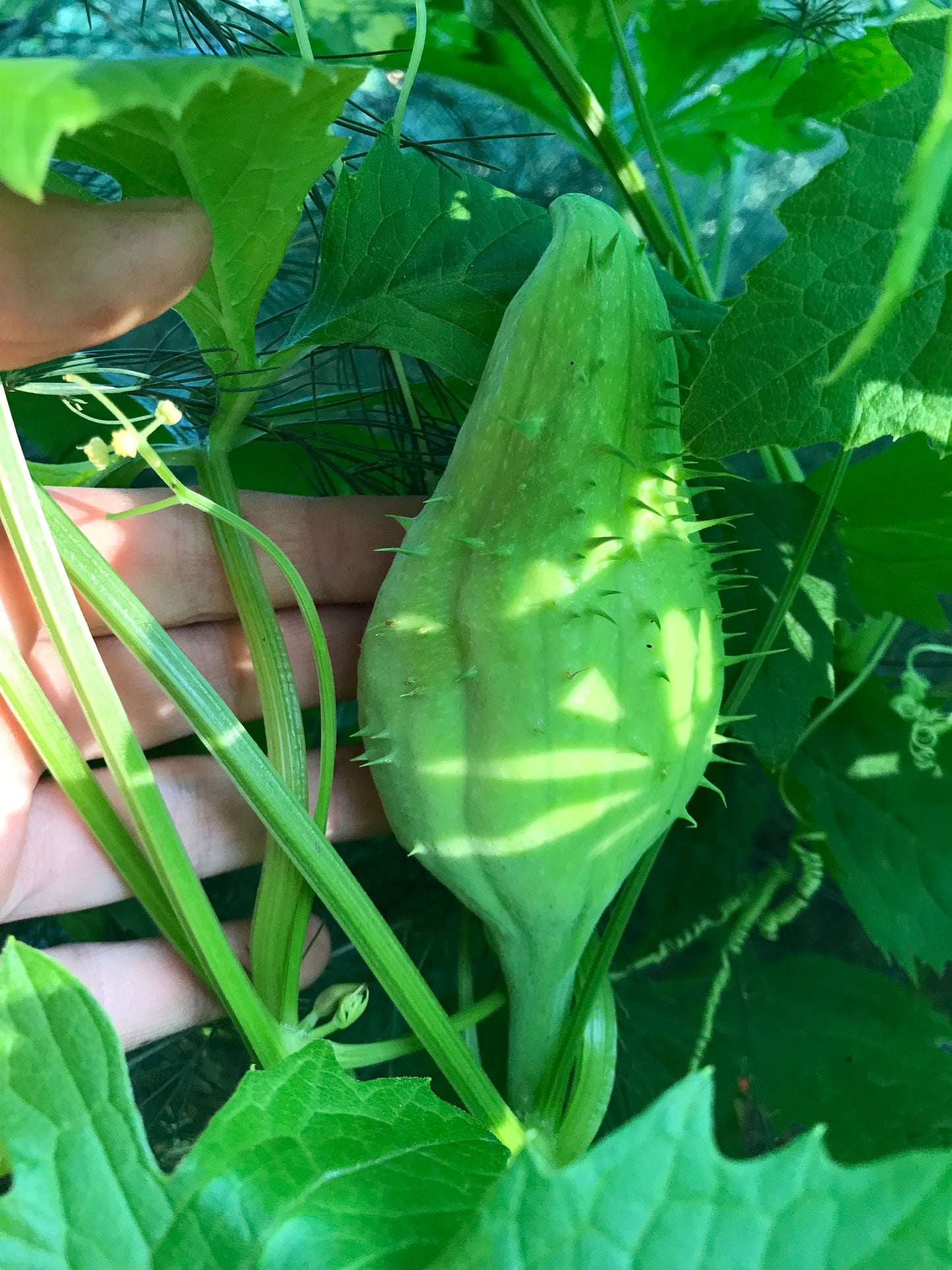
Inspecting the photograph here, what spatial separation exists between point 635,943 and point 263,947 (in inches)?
15.5

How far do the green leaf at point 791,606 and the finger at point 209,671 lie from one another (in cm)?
26

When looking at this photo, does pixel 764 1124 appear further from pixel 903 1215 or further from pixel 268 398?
pixel 268 398

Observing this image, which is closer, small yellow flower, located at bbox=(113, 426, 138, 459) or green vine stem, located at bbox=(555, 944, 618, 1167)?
small yellow flower, located at bbox=(113, 426, 138, 459)

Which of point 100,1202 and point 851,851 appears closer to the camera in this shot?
point 100,1202

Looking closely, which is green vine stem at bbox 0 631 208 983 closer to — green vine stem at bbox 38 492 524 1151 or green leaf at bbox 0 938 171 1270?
green vine stem at bbox 38 492 524 1151

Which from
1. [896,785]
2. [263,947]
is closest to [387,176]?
[263,947]

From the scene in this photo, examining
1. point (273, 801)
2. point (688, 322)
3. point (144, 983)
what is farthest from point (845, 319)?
point (144, 983)

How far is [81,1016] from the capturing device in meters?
0.31

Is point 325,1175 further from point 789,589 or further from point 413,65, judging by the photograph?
point 413,65

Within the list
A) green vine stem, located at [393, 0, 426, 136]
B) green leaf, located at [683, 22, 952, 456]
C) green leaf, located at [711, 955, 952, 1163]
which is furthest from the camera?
green leaf, located at [711, 955, 952, 1163]

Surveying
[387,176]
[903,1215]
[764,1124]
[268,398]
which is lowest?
[764,1124]

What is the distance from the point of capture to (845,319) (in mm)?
352

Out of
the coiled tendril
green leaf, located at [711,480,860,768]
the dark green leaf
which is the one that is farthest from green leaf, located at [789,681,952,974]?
the dark green leaf

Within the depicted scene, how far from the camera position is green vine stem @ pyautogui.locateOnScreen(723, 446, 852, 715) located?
18.5 inches
